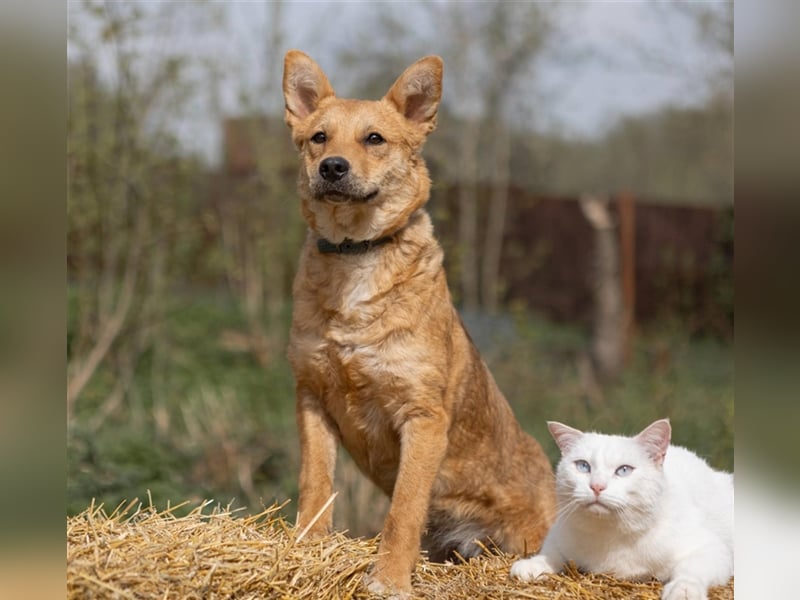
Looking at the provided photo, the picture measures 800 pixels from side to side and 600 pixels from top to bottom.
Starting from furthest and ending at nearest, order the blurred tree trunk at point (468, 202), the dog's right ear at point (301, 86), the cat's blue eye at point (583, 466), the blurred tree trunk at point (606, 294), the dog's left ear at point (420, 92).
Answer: the blurred tree trunk at point (606, 294) → the blurred tree trunk at point (468, 202) → the dog's right ear at point (301, 86) → the dog's left ear at point (420, 92) → the cat's blue eye at point (583, 466)

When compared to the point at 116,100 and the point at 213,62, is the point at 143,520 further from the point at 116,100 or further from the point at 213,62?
the point at 213,62

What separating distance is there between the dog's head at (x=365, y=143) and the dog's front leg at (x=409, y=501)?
871mm

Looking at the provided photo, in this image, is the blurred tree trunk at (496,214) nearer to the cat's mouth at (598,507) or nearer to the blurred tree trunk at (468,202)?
the blurred tree trunk at (468,202)

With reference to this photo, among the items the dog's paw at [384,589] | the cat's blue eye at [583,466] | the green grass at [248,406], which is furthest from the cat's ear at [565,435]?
the green grass at [248,406]

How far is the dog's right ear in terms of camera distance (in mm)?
4043

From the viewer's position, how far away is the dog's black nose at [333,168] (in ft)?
12.1

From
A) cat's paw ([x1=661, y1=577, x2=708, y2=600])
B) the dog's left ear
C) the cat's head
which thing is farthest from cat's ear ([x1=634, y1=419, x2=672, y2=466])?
the dog's left ear

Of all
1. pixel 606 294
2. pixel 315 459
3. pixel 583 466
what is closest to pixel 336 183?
pixel 315 459

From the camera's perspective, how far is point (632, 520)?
340cm

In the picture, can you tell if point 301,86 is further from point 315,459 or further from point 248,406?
point 248,406

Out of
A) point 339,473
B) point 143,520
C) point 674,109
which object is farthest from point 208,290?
point 143,520

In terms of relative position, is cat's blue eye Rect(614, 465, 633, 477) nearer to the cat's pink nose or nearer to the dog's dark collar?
the cat's pink nose

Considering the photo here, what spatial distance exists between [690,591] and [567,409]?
534cm

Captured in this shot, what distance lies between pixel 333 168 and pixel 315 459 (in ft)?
4.14
